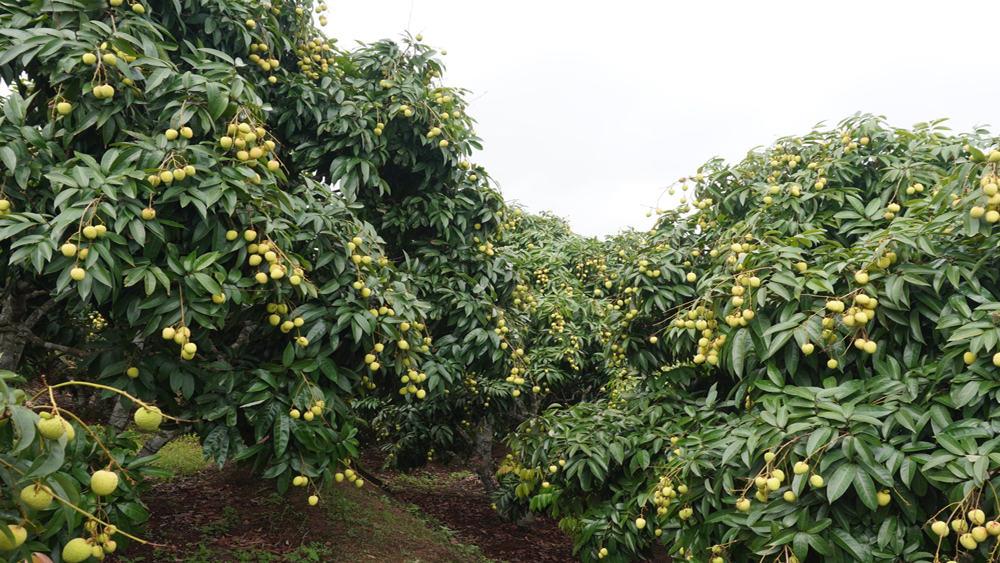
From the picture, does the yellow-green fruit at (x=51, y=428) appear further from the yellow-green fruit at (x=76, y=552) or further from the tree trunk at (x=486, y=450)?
the tree trunk at (x=486, y=450)

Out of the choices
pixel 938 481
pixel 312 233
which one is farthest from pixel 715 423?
pixel 312 233

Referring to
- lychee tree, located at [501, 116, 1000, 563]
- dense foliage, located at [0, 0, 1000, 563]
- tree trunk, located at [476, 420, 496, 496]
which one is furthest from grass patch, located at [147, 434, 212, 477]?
lychee tree, located at [501, 116, 1000, 563]

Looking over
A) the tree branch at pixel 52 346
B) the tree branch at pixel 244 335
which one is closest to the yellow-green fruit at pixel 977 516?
the tree branch at pixel 244 335

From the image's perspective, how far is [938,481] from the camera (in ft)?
6.57

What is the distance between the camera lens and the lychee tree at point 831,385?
82.0 inches

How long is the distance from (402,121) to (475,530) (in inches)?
171

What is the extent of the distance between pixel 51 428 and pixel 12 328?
2.42m

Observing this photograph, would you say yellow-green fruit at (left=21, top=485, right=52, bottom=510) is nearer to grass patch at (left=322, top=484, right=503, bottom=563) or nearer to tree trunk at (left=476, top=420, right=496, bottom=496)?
grass patch at (left=322, top=484, right=503, bottom=563)

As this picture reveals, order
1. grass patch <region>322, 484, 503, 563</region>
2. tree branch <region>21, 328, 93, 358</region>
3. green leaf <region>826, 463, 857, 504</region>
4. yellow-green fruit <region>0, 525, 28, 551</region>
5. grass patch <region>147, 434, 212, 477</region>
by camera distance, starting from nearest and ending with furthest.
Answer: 1. yellow-green fruit <region>0, 525, 28, 551</region>
2. green leaf <region>826, 463, 857, 504</region>
3. tree branch <region>21, 328, 93, 358</region>
4. grass patch <region>322, 484, 503, 563</region>
5. grass patch <region>147, 434, 212, 477</region>

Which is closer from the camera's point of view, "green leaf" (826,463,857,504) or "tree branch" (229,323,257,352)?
"green leaf" (826,463,857,504)

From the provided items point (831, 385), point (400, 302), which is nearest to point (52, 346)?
point (400, 302)

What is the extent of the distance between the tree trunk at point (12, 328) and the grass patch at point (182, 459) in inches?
115

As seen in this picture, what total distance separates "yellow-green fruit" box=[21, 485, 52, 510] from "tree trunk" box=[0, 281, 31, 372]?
2324mm

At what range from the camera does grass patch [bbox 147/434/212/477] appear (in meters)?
6.20
